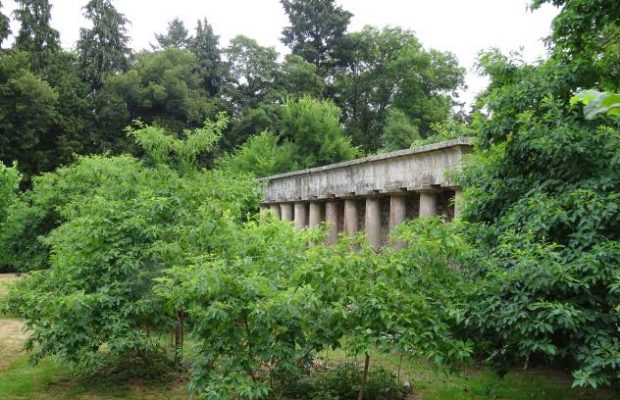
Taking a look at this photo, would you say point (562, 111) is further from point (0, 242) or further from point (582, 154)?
point (0, 242)

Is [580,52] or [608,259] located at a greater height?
[580,52]

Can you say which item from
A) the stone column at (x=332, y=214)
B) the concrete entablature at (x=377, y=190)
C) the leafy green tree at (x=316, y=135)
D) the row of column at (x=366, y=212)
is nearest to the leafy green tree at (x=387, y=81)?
the leafy green tree at (x=316, y=135)

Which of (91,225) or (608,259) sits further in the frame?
(91,225)

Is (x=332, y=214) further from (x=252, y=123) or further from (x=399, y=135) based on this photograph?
(x=252, y=123)

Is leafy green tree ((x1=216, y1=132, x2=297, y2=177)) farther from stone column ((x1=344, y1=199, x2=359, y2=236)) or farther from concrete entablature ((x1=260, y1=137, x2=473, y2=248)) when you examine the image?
stone column ((x1=344, y1=199, x2=359, y2=236))

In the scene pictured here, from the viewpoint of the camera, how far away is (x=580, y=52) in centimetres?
733

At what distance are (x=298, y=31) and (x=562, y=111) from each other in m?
40.9

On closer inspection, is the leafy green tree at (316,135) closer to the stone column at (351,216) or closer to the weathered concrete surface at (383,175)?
the weathered concrete surface at (383,175)

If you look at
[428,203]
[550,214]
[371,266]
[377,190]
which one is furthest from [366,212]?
[550,214]

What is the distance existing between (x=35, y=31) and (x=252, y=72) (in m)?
14.4

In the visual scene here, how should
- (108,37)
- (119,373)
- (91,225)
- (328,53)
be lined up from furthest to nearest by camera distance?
(328,53), (108,37), (119,373), (91,225)

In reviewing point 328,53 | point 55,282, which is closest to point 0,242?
point 55,282

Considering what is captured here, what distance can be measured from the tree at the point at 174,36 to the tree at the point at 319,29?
39.4ft

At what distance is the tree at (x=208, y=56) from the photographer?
1791 inches
